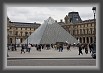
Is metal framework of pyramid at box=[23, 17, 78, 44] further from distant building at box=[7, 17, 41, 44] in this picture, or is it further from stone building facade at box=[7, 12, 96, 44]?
distant building at box=[7, 17, 41, 44]

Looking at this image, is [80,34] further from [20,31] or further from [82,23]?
[20,31]

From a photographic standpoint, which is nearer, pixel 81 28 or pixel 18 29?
pixel 81 28

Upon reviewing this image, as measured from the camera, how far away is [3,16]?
23.8ft

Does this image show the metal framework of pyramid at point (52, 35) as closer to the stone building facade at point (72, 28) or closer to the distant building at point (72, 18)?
the stone building facade at point (72, 28)

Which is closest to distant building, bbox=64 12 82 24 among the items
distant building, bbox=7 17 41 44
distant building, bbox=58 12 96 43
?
distant building, bbox=58 12 96 43

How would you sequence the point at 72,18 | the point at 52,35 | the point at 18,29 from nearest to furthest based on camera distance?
the point at 52,35 → the point at 72,18 → the point at 18,29

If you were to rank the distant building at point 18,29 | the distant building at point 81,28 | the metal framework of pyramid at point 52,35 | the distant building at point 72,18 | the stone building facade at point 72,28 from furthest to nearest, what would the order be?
the distant building at point 18,29, the distant building at point 72,18, the stone building facade at point 72,28, the distant building at point 81,28, the metal framework of pyramid at point 52,35

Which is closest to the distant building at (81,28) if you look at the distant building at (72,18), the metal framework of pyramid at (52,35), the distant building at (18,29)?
the distant building at (72,18)

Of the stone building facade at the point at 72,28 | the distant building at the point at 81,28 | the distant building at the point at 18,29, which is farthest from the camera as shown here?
the distant building at the point at 18,29

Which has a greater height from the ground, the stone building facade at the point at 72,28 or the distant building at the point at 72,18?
the distant building at the point at 72,18

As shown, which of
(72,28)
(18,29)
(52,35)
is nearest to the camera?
(52,35)

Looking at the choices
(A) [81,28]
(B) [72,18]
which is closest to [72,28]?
(A) [81,28]

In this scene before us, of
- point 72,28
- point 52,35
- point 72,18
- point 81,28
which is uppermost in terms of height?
point 72,18

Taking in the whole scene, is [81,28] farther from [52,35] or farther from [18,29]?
[52,35]
